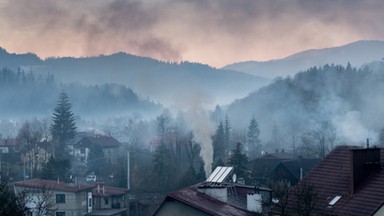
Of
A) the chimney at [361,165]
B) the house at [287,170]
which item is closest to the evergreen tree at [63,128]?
the house at [287,170]

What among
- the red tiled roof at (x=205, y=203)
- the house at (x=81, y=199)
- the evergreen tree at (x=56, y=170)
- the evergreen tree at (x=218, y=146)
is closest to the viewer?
the red tiled roof at (x=205, y=203)

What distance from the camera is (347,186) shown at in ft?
74.8

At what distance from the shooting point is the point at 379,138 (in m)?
88.2

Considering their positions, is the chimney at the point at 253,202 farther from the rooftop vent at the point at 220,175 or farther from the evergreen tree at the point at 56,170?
the evergreen tree at the point at 56,170

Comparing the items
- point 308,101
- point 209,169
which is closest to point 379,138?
point 209,169

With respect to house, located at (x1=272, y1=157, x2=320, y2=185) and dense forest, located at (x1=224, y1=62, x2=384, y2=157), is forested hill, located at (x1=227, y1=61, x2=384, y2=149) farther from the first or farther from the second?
house, located at (x1=272, y1=157, x2=320, y2=185)

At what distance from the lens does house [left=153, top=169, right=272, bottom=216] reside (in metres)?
24.3

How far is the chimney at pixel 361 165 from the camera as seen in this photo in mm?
22312

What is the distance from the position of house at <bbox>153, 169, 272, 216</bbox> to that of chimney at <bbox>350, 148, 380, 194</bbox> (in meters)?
3.28

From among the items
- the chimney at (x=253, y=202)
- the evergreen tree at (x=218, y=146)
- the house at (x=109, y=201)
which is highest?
the evergreen tree at (x=218, y=146)

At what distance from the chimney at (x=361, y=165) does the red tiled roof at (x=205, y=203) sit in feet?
13.9

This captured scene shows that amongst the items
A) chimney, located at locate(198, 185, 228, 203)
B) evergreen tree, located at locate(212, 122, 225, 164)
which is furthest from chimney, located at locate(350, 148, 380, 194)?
evergreen tree, located at locate(212, 122, 225, 164)

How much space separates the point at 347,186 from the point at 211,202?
519 centimetres

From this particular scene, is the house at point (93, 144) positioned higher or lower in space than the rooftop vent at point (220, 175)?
higher
